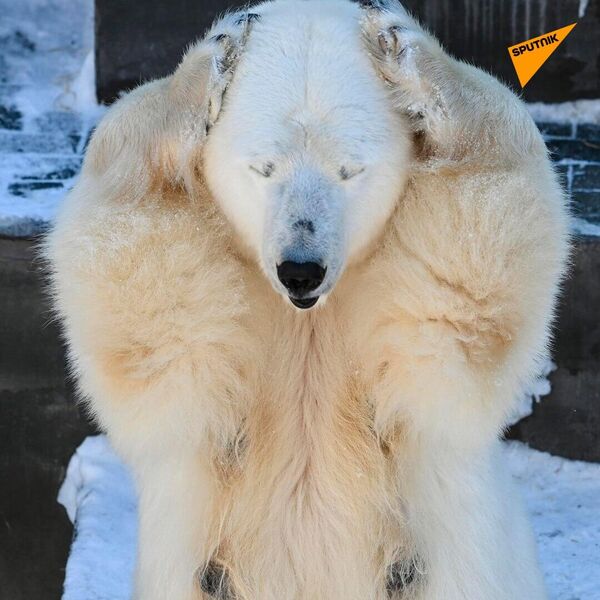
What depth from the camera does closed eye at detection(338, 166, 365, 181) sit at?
1821 mm

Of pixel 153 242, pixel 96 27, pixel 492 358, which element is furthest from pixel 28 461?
pixel 492 358

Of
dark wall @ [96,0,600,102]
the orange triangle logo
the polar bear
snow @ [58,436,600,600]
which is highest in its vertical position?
dark wall @ [96,0,600,102]

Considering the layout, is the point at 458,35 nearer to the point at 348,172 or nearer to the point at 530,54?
the point at 530,54

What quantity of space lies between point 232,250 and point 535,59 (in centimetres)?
152

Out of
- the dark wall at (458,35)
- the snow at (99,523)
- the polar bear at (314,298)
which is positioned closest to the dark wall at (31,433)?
the snow at (99,523)

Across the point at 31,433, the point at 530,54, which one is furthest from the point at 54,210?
the point at 530,54

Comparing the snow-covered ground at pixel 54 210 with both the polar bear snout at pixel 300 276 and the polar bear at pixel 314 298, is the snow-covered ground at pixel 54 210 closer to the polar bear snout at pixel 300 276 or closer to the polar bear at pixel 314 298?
the polar bear at pixel 314 298

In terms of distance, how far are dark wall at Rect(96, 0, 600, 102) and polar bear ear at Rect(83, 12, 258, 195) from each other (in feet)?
7.24

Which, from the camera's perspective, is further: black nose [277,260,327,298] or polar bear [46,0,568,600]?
polar bear [46,0,568,600]

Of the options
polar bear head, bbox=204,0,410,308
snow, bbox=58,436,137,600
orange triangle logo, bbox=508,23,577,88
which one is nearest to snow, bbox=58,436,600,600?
snow, bbox=58,436,137,600

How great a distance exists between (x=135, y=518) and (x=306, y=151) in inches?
75.5

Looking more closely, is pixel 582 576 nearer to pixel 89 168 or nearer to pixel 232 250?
pixel 232 250

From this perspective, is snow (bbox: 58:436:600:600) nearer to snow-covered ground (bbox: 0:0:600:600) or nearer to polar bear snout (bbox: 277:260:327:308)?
snow-covered ground (bbox: 0:0:600:600)

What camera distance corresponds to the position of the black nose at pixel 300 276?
172cm
